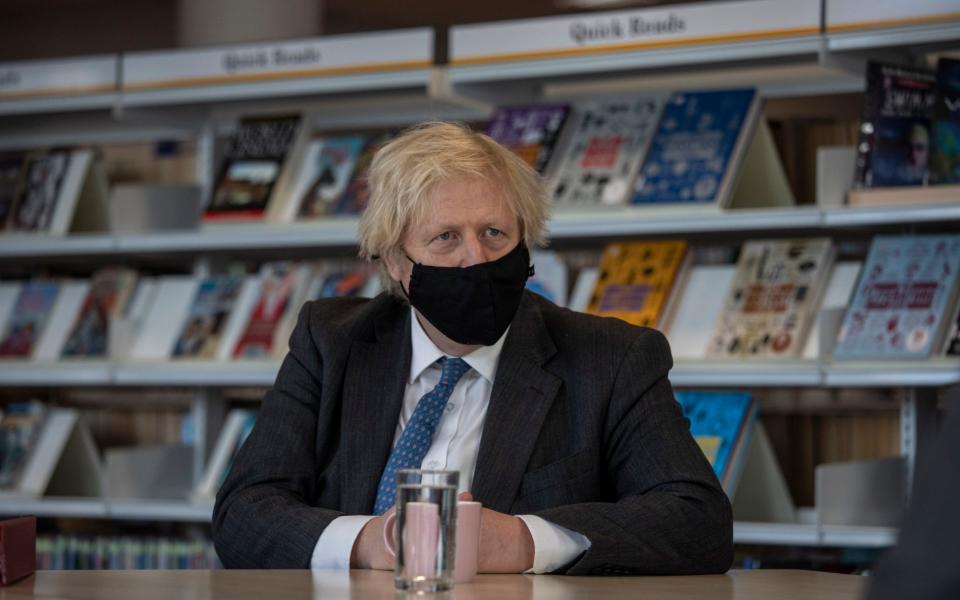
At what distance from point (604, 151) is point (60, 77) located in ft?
5.53

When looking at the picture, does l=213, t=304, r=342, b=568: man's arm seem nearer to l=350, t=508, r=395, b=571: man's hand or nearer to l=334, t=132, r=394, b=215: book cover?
l=350, t=508, r=395, b=571: man's hand

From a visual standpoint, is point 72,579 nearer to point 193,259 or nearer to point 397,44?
point 397,44

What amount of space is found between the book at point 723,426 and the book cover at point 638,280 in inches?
9.3

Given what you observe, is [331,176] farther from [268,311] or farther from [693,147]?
[693,147]

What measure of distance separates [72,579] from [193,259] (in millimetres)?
2837

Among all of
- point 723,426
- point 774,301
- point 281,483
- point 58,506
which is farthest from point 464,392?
point 58,506

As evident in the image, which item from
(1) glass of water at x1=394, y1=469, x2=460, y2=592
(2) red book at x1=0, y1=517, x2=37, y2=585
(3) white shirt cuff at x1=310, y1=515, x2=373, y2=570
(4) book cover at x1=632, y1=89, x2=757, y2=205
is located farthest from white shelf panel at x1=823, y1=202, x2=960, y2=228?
(2) red book at x1=0, y1=517, x2=37, y2=585

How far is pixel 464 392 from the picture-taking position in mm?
2066

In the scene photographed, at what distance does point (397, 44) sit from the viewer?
3654 millimetres

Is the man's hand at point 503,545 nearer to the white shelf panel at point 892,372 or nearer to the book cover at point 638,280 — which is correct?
the white shelf panel at point 892,372

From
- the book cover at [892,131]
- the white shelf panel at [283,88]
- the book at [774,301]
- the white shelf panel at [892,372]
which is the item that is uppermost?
the white shelf panel at [283,88]

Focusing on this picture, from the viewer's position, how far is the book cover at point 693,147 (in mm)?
3352

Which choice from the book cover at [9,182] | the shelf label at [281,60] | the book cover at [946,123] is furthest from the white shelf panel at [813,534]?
the book cover at [9,182]

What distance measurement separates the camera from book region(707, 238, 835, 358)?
3.30 m
